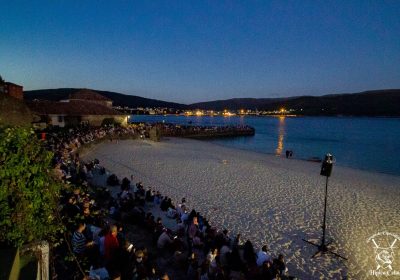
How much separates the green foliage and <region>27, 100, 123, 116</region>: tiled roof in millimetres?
31733

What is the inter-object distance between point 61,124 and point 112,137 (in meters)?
7.67

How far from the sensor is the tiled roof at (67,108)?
34.1 m

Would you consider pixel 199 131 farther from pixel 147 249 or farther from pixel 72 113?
pixel 147 249

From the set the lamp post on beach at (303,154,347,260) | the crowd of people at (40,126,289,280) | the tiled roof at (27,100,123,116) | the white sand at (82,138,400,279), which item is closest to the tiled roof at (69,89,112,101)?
the tiled roof at (27,100,123,116)

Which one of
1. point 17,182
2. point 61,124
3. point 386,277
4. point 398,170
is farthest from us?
point 61,124

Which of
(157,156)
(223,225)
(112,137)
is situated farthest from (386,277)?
(112,137)

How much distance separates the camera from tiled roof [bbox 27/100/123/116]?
112 ft

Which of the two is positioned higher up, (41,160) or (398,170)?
(41,160)

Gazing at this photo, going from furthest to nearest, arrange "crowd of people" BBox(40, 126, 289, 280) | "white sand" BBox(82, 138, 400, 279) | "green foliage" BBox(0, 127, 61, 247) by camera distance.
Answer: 1. "white sand" BBox(82, 138, 400, 279)
2. "crowd of people" BBox(40, 126, 289, 280)
3. "green foliage" BBox(0, 127, 61, 247)

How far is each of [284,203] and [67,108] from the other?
3123 centimetres

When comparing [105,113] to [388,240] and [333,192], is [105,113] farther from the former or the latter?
[388,240]

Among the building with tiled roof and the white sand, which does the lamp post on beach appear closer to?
the white sand

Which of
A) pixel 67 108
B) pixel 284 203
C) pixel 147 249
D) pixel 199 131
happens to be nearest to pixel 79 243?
pixel 147 249

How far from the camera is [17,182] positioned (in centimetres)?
363
